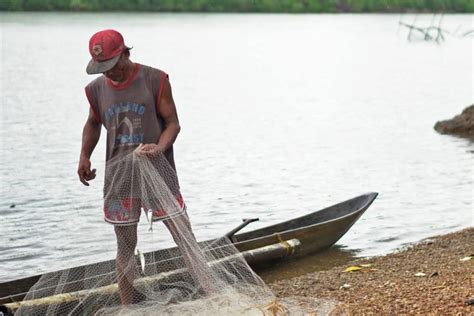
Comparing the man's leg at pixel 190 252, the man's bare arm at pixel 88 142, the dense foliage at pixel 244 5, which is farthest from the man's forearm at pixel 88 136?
the dense foliage at pixel 244 5

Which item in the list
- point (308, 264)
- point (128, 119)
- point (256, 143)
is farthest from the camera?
point (256, 143)

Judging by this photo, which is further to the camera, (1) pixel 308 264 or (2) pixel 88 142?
(1) pixel 308 264

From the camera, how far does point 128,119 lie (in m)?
5.65

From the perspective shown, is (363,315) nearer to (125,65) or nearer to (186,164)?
(125,65)

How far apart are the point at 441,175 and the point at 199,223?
5110mm

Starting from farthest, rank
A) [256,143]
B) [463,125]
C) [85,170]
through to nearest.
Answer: [256,143]
[463,125]
[85,170]

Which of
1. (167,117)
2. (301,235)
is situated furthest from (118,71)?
(301,235)

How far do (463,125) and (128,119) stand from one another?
14.2m

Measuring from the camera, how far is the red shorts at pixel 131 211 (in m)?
5.69

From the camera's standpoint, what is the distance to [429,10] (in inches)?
3022

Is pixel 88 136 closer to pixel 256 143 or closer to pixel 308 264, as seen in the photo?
pixel 308 264

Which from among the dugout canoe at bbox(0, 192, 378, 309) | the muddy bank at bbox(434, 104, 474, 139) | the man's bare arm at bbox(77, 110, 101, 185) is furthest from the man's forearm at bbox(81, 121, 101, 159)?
the muddy bank at bbox(434, 104, 474, 139)

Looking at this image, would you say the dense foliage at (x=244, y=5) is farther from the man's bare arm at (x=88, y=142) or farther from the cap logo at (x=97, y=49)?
the cap logo at (x=97, y=49)

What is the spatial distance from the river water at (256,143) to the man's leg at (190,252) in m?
0.69
